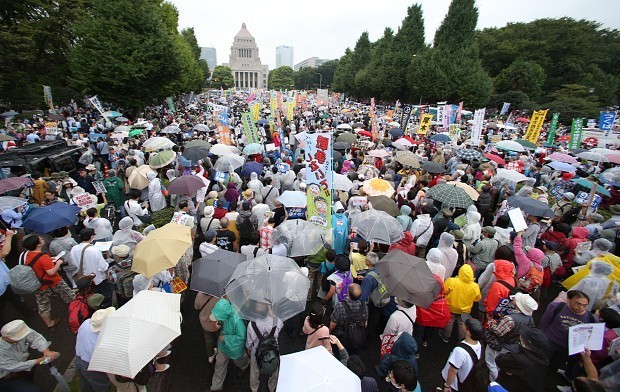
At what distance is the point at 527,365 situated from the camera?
2885 millimetres

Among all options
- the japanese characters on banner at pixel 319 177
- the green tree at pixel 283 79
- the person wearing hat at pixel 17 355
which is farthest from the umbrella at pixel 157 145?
the green tree at pixel 283 79

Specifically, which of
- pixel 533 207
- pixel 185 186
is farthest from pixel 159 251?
pixel 533 207

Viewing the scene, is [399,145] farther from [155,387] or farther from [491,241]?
[155,387]

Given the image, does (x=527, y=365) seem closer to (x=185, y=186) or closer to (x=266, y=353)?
(x=266, y=353)

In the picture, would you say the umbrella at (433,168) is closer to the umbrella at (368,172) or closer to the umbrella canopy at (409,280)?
the umbrella at (368,172)

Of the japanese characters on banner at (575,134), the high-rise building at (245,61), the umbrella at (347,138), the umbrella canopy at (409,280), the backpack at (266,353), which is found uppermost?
the high-rise building at (245,61)

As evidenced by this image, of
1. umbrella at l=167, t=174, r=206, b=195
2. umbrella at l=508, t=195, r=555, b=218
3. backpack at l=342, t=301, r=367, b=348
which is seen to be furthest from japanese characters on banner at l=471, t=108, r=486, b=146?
backpack at l=342, t=301, r=367, b=348

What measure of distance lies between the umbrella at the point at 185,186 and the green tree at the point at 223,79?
8494 centimetres

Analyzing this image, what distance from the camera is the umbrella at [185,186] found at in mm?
6359

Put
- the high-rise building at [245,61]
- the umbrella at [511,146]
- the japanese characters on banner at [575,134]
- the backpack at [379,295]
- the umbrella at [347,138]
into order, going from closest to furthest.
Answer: the backpack at [379,295] < the umbrella at [511,146] < the umbrella at [347,138] < the japanese characters on banner at [575,134] < the high-rise building at [245,61]

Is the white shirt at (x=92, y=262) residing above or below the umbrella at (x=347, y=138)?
below

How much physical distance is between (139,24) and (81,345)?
2103cm

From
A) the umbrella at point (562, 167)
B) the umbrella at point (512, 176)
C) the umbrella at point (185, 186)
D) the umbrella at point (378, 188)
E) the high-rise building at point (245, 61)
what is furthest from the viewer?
the high-rise building at point (245, 61)

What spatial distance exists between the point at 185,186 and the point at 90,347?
3.77 m
